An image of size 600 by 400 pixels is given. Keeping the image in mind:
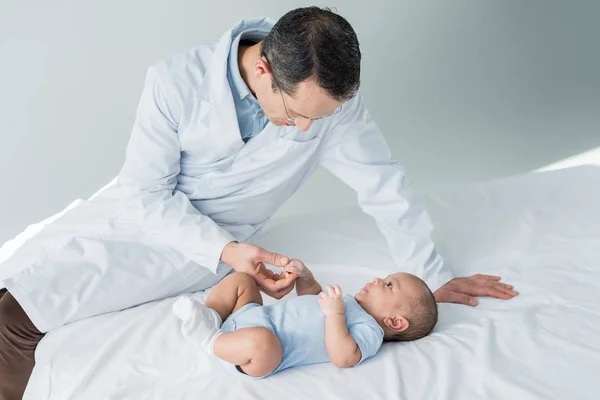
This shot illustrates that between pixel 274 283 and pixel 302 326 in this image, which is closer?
pixel 302 326

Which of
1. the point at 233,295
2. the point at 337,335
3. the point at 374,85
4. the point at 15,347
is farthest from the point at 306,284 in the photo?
the point at 374,85

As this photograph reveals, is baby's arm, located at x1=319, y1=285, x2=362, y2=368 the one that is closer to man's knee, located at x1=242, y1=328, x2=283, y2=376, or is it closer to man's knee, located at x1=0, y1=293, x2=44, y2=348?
man's knee, located at x1=242, y1=328, x2=283, y2=376

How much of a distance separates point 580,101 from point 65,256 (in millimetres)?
2893

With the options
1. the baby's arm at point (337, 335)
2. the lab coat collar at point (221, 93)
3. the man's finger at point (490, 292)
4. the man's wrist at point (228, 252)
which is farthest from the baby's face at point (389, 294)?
the lab coat collar at point (221, 93)

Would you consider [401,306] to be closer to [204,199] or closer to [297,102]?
[297,102]

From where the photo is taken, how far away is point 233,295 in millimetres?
2195

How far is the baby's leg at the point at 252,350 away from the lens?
75.2 inches

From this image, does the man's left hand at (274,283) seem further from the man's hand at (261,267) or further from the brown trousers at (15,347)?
the brown trousers at (15,347)

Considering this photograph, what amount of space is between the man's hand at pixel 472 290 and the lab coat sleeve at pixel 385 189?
0.11 metres

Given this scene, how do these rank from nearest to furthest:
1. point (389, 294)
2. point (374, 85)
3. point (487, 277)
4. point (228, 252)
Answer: point (389, 294)
point (228, 252)
point (487, 277)
point (374, 85)

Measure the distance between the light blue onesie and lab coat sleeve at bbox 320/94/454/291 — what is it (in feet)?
1.39

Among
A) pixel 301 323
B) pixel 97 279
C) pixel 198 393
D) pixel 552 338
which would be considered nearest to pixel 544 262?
pixel 552 338

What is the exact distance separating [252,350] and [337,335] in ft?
0.70

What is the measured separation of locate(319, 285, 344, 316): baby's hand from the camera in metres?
2.04
